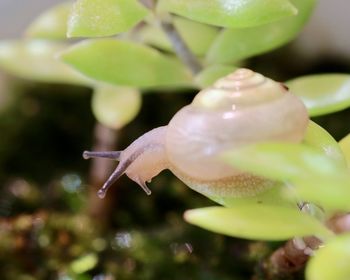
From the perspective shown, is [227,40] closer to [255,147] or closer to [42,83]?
[255,147]

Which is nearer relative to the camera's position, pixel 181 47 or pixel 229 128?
pixel 229 128

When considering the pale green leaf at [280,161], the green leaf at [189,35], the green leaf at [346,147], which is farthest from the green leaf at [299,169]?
the green leaf at [189,35]

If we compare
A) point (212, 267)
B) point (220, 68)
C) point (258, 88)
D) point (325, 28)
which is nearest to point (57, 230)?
point (212, 267)

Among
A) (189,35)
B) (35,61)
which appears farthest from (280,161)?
(35,61)

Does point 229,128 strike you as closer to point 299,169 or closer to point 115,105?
point 299,169

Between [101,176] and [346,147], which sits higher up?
[346,147]

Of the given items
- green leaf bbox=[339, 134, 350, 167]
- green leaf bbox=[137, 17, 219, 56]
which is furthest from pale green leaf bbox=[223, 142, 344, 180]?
green leaf bbox=[137, 17, 219, 56]
